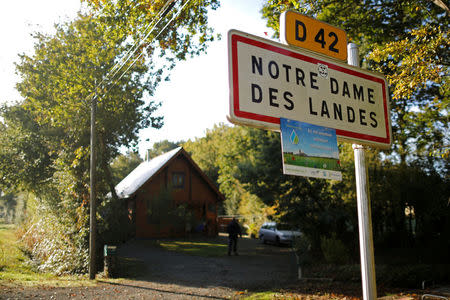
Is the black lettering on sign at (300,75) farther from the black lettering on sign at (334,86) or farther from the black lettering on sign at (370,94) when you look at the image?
the black lettering on sign at (370,94)

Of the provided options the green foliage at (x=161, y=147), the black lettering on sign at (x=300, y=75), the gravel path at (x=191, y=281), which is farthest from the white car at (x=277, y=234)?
the green foliage at (x=161, y=147)

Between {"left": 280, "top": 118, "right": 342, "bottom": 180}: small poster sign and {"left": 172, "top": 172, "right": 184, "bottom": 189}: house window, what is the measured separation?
3194 centimetres

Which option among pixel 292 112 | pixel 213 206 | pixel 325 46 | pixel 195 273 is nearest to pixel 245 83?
pixel 292 112

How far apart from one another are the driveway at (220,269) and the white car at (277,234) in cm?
408

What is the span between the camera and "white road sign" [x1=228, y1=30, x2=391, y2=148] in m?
2.04

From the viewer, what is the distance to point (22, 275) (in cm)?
1514

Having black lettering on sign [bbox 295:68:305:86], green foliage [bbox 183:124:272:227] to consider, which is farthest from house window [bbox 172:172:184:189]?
black lettering on sign [bbox 295:68:305:86]

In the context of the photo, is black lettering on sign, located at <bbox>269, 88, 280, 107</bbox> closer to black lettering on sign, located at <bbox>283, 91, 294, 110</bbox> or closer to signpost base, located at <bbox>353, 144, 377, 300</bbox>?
black lettering on sign, located at <bbox>283, 91, 294, 110</bbox>

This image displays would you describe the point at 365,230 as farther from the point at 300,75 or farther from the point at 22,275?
the point at 22,275

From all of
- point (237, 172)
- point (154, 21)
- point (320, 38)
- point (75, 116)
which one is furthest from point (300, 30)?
point (237, 172)

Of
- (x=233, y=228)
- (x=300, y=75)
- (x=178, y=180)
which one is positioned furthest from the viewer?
(x=178, y=180)

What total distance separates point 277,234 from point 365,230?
23.8 metres

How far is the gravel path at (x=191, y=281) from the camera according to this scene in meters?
11.0

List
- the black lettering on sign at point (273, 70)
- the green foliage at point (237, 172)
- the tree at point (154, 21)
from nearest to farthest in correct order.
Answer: the black lettering on sign at point (273, 70), the tree at point (154, 21), the green foliage at point (237, 172)
